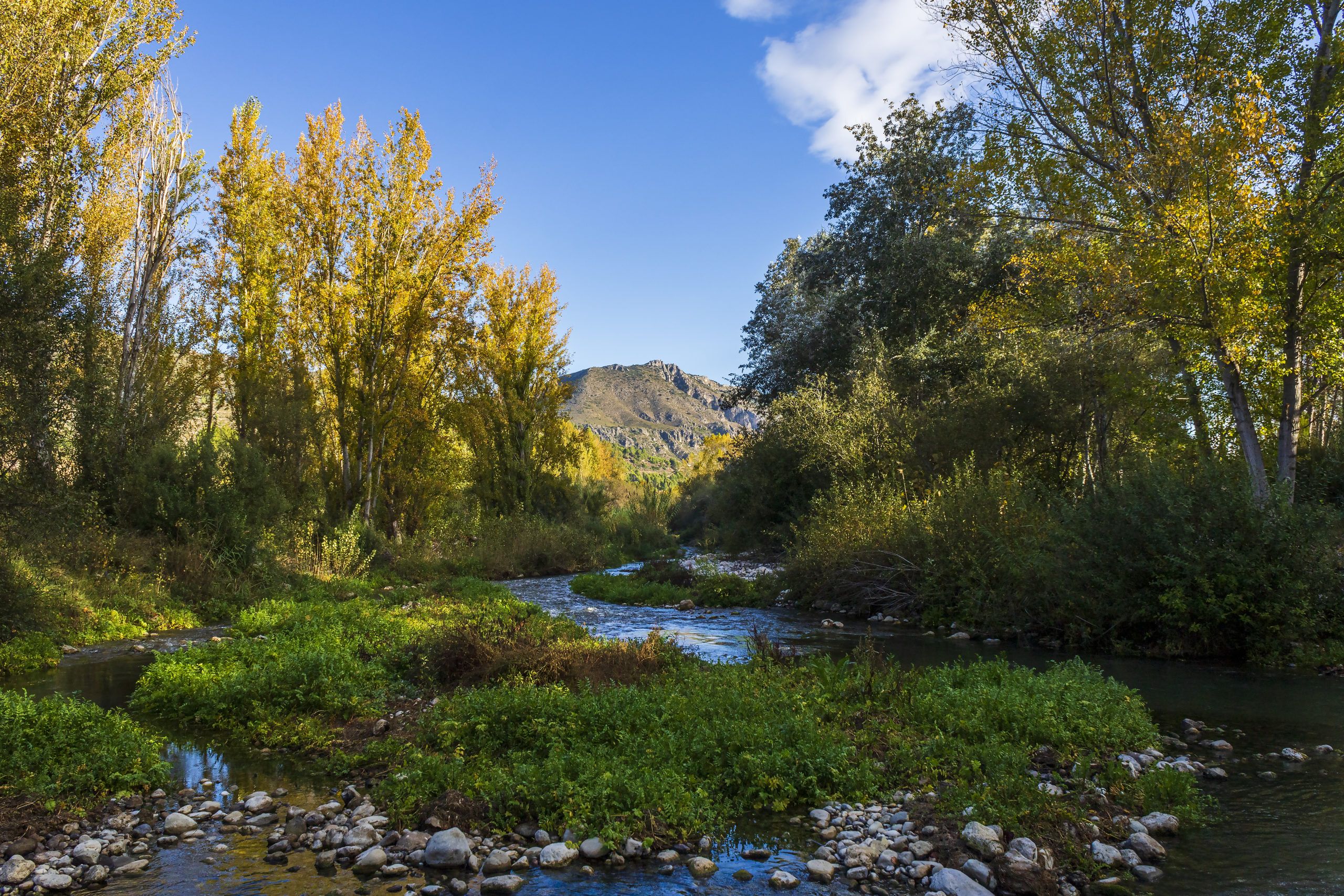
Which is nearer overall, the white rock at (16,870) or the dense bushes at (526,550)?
the white rock at (16,870)

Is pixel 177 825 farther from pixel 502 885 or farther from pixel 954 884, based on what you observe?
pixel 954 884

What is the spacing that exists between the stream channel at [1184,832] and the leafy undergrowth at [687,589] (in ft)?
22.3

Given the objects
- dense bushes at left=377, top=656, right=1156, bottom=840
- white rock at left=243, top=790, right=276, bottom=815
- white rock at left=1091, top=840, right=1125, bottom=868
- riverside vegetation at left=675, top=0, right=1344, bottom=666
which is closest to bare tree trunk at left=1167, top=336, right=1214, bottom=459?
riverside vegetation at left=675, top=0, right=1344, bottom=666

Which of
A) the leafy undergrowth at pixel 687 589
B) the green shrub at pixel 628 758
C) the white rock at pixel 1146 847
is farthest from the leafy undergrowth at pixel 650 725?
the leafy undergrowth at pixel 687 589

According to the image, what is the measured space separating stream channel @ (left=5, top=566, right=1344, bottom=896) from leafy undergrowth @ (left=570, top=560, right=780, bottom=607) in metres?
6.79

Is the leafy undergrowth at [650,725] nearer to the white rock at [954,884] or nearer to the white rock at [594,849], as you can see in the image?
the white rock at [594,849]

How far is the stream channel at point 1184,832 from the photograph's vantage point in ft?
14.6

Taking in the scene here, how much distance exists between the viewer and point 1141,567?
36.9 feet

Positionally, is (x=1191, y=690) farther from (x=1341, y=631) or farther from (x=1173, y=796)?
(x=1173, y=796)

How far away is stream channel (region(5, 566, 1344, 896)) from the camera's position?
14.6 ft

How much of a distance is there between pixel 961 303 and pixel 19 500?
2482 cm

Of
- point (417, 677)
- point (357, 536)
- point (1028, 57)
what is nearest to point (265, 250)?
point (357, 536)

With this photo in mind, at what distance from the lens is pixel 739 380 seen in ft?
115

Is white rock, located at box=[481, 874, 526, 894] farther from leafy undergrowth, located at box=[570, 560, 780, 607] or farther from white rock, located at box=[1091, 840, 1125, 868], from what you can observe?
leafy undergrowth, located at box=[570, 560, 780, 607]
